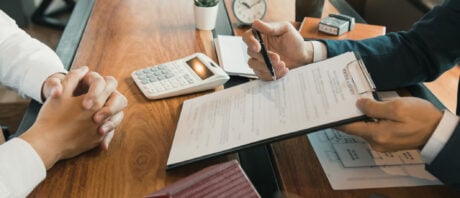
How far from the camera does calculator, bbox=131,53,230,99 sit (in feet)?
2.96

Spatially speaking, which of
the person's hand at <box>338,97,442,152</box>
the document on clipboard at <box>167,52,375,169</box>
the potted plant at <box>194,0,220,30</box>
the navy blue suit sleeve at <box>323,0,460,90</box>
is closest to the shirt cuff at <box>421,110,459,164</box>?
the person's hand at <box>338,97,442,152</box>

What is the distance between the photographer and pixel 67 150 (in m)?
0.72

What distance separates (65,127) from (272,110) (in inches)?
14.6

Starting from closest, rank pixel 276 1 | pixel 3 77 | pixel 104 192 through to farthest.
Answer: pixel 104 192, pixel 3 77, pixel 276 1

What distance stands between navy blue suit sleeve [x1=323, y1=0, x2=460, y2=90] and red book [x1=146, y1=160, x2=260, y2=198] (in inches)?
20.7

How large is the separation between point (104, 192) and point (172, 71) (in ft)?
1.20

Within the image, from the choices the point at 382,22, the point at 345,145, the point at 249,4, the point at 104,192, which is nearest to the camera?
the point at 104,192

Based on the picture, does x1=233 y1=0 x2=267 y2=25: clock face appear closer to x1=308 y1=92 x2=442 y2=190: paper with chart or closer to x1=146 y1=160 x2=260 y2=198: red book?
x1=308 y1=92 x2=442 y2=190: paper with chart

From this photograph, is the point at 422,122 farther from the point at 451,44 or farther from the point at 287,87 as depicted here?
the point at 451,44

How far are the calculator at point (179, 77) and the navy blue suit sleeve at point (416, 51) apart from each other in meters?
0.30

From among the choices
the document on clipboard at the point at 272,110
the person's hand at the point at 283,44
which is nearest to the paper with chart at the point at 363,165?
the document on clipboard at the point at 272,110

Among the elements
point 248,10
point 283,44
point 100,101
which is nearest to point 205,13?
point 248,10

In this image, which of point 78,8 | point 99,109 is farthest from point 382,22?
point 99,109

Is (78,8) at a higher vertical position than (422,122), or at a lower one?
lower
